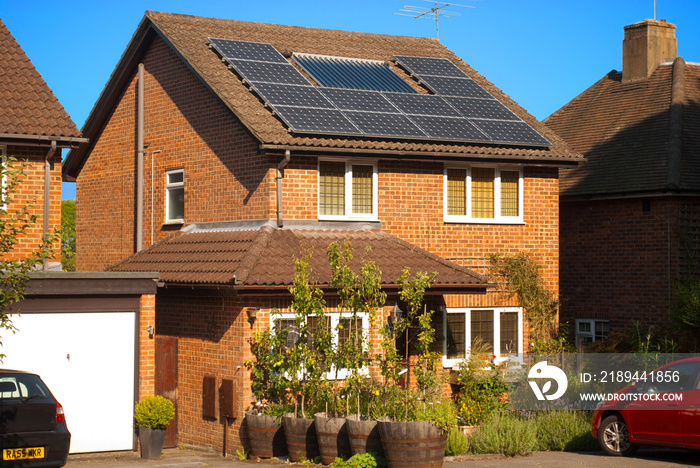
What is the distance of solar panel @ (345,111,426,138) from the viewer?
63.7 ft

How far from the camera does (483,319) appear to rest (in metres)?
20.5

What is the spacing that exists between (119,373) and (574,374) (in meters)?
9.92

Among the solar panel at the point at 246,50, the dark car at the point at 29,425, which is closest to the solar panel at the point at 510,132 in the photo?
the solar panel at the point at 246,50

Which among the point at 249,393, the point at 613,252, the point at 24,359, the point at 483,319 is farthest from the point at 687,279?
the point at 24,359

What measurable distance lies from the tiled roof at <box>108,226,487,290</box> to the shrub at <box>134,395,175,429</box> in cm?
226

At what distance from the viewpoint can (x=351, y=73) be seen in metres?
22.2

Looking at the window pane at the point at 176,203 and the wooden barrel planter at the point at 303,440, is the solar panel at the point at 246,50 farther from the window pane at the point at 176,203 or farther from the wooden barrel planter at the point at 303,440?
the wooden barrel planter at the point at 303,440

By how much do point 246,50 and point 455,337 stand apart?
818cm

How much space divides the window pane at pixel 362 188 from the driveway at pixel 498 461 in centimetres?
595

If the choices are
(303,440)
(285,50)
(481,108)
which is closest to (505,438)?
(303,440)

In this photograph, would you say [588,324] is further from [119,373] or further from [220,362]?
[119,373]

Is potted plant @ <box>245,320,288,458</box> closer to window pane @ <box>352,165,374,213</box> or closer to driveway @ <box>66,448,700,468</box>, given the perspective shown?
driveway @ <box>66,448,700,468</box>

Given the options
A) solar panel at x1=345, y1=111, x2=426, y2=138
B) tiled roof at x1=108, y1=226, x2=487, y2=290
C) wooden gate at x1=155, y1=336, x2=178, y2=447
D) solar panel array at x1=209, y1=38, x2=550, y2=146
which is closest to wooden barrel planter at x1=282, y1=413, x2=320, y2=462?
tiled roof at x1=108, y1=226, x2=487, y2=290

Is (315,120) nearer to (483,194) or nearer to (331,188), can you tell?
(331,188)
